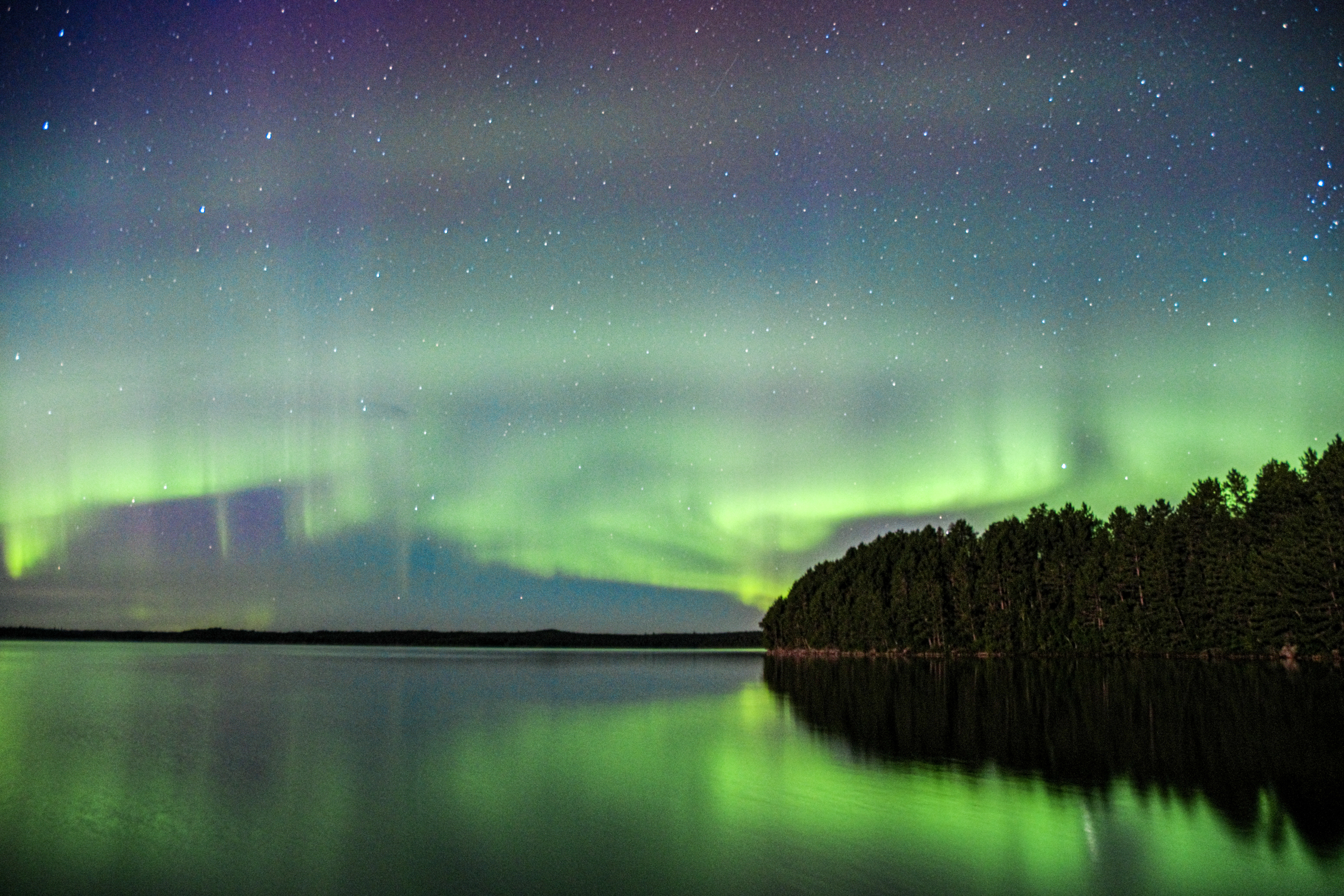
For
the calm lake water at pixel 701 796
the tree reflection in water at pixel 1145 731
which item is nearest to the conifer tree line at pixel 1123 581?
the tree reflection in water at pixel 1145 731

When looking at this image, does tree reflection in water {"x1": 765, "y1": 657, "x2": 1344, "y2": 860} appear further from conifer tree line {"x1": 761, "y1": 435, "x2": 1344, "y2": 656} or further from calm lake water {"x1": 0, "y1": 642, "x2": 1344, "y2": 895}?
conifer tree line {"x1": 761, "y1": 435, "x2": 1344, "y2": 656}

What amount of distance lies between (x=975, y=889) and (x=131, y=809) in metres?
15.2

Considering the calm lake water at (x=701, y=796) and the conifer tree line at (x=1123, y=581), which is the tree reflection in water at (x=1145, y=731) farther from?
the conifer tree line at (x=1123, y=581)

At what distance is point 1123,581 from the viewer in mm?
77750

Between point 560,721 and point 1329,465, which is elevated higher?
point 1329,465

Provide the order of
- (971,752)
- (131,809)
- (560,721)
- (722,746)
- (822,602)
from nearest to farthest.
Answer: (131,809) → (971,752) → (722,746) → (560,721) → (822,602)

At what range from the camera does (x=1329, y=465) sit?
189 ft

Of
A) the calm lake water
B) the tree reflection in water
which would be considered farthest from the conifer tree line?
the calm lake water

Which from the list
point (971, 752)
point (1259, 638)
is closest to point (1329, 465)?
point (1259, 638)

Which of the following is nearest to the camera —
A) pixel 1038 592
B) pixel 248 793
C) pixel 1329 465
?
pixel 248 793

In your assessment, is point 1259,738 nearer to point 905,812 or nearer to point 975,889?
point 905,812

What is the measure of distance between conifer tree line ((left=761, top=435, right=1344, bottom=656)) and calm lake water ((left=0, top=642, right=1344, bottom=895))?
2164 centimetres

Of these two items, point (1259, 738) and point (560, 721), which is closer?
point (1259, 738)

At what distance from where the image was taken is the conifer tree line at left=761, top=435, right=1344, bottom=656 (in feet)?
184
